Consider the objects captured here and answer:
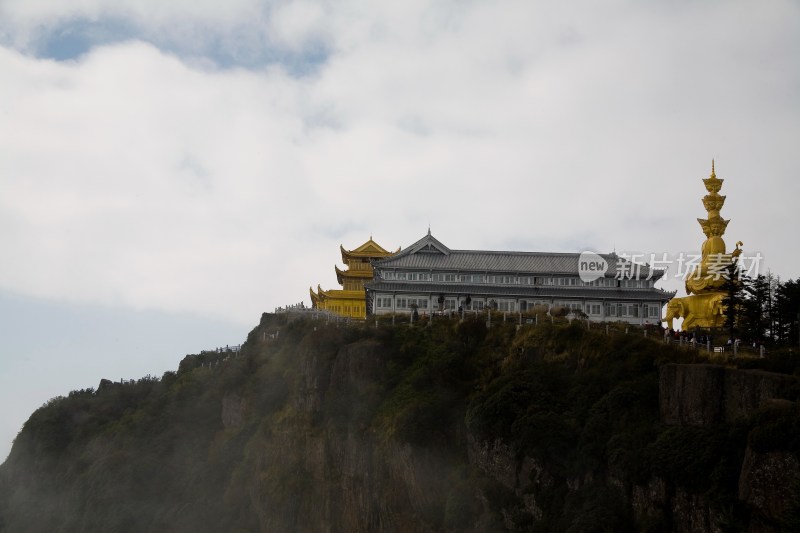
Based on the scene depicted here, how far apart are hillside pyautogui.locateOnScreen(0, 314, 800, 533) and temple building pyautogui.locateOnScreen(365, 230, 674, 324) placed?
761 cm

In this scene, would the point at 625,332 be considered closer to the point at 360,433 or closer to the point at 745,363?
the point at 745,363

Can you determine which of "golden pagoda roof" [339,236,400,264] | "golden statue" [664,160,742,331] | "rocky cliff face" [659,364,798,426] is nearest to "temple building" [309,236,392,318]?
"golden pagoda roof" [339,236,400,264]

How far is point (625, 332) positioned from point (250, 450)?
103 feet

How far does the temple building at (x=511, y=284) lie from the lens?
72562mm

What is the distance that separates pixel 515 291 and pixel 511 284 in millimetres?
1303

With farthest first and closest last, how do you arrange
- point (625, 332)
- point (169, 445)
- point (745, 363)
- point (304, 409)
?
point (169, 445) < point (304, 409) < point (625, 332) < point (745, 363)

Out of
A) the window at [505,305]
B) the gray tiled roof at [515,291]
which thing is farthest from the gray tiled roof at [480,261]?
the window at [505,305]

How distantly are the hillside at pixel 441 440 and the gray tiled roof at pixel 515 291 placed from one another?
709 cm

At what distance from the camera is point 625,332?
51.8 metres

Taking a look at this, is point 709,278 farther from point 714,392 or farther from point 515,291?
point 714,392

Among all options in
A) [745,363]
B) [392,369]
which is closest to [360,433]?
→ [392,369]

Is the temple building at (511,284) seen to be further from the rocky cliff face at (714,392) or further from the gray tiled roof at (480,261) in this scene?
the rocky cliff face at (714,392)

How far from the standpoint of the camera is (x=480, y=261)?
77.1m

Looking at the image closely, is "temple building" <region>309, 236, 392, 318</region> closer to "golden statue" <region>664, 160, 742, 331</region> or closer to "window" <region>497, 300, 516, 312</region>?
"window" <region>497, 300, 516, 312</region>
